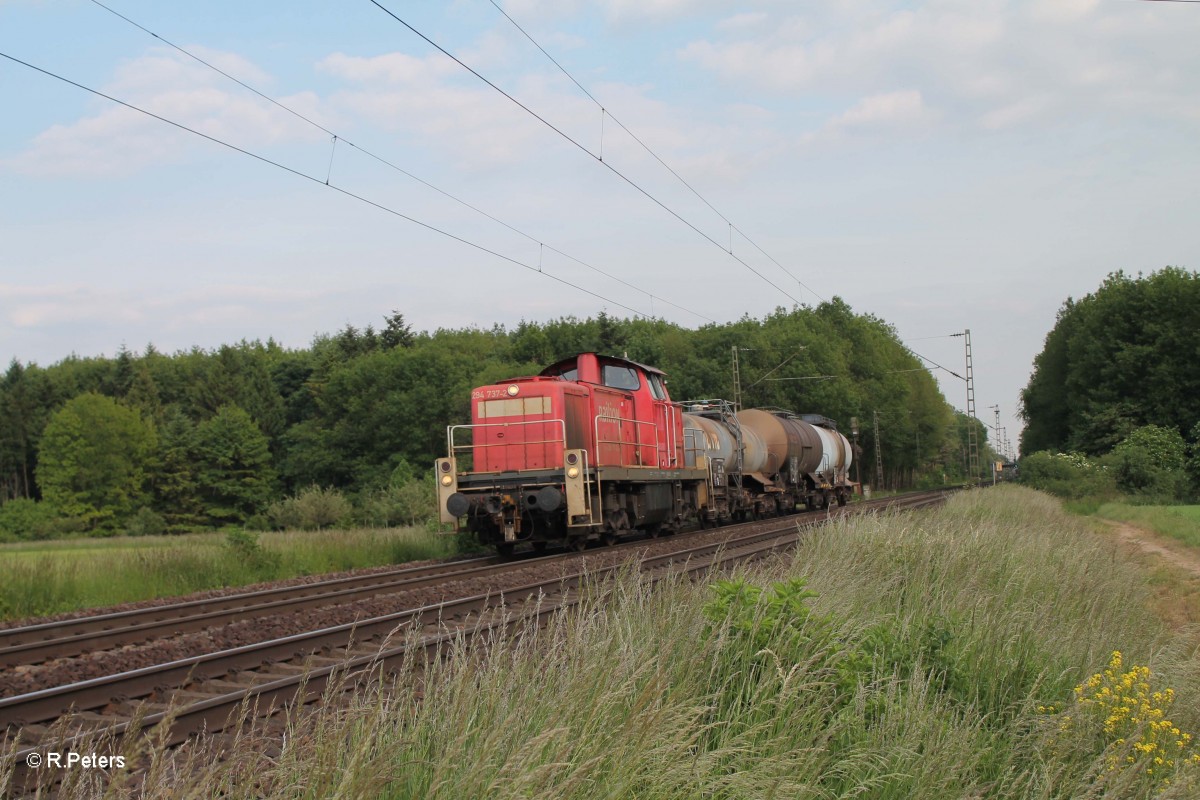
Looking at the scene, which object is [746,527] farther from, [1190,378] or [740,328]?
[740,328]

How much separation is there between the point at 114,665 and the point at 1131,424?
58903mm

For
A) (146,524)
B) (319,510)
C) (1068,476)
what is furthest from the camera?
(146,524)

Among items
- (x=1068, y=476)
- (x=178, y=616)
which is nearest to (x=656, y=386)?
(x=178, y=616)

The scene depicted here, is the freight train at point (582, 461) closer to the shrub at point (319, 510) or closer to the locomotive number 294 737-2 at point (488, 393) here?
the locomotive number 294 737-2 at point (488, 393)

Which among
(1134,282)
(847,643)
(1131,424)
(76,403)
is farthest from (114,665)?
(76,403)

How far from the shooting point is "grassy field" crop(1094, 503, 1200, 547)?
2271 cm

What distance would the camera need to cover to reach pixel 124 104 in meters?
10.6

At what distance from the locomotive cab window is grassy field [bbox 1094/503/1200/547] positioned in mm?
12945

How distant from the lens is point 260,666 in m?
7.46

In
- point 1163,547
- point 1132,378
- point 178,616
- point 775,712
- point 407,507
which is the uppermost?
point 1132,378

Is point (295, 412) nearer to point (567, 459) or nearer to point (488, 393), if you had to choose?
point (488, 393)

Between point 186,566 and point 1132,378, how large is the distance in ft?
189

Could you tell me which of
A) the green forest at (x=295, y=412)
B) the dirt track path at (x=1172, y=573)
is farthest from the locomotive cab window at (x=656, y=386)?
the green forest at (x=295, y=412)

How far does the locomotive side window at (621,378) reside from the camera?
19384 millimetres
